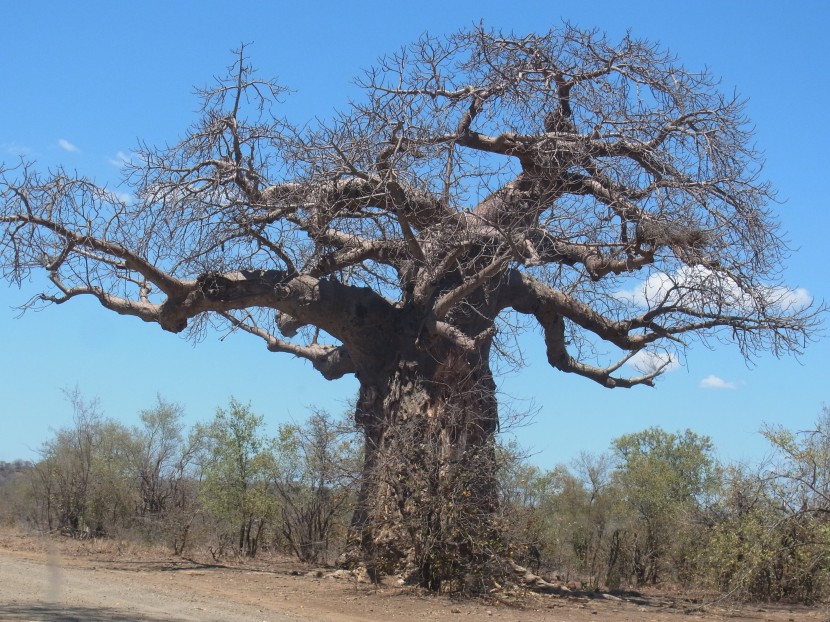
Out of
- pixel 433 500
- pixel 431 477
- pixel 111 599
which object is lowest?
Result: pixel 111 599

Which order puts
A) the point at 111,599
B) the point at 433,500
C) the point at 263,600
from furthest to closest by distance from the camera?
the point at 433,500
the point at 263,600
the point at 111,599

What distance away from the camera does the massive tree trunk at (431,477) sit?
9023 millimetres

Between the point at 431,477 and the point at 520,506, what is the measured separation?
1372 mm

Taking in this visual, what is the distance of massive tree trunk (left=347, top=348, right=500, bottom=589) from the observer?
902 centimetres

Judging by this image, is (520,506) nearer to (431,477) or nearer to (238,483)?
(431,477)

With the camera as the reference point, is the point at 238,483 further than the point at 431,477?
Yes

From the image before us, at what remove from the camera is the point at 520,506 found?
32.7 ft

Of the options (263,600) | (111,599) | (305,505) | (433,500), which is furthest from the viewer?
(305,505)

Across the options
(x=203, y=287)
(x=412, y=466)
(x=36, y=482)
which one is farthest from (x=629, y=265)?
(x=36, y=482)

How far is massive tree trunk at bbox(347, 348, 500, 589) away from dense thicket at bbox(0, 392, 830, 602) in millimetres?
150

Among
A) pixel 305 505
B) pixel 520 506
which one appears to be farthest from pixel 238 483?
pixel 520 506

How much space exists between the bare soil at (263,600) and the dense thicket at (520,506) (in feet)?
1.74

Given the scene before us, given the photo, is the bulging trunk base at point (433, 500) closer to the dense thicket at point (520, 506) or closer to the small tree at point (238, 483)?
the dense thicket at point (520, 506)

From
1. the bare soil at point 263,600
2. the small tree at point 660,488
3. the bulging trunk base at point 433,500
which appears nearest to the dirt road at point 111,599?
the bare soil at point 263,600
